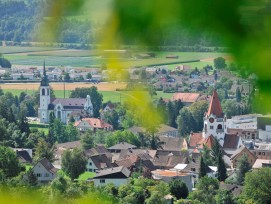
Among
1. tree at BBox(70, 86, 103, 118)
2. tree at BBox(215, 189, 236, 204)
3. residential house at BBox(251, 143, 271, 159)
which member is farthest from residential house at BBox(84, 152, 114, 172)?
tree at BBox(70, 86, 103, 118)

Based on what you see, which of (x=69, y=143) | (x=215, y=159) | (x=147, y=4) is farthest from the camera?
(x=69, y=143)

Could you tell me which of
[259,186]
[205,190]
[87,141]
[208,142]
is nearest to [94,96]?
[87,141]

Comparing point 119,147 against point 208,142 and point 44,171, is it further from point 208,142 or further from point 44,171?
point 44,171

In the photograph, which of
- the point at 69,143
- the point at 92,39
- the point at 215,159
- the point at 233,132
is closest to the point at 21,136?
the point at 69,143

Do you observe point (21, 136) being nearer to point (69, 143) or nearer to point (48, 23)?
point (69, 143)

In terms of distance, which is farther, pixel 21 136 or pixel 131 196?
pixel 21 136
